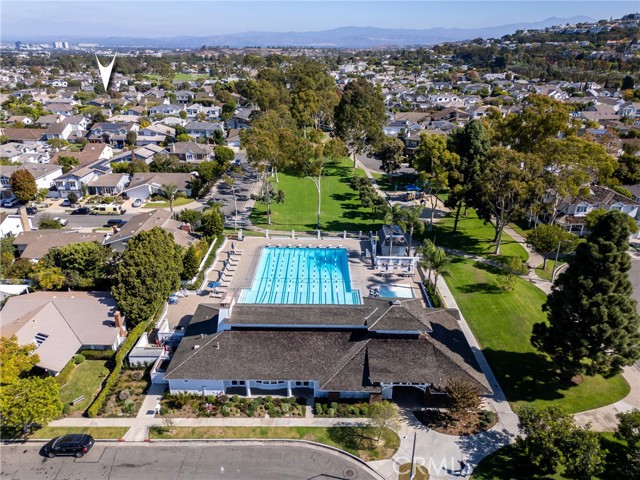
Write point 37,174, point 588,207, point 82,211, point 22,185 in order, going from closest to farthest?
1. point 588,207
2. point 22,185
3. point 82,211
4. point 37,174

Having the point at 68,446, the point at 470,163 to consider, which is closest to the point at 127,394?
Result: the point at 68,446

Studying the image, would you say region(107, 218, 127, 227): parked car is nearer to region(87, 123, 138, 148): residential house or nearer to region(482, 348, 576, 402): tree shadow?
region(87, 123, 138, 148): residential house

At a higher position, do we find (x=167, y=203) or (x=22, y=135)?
(x=22, y=135)

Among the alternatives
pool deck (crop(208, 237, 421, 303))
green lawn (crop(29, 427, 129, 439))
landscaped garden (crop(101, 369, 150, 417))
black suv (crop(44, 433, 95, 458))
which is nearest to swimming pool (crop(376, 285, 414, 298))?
pool deck (crop(208, 237, 421, 303))

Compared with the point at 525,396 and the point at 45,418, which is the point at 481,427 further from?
the point at 45,418

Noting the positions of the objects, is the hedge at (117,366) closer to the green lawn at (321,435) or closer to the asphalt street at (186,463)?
the asphalt street at (186,463)

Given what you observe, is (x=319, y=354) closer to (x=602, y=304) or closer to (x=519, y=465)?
(x=519, y=465)

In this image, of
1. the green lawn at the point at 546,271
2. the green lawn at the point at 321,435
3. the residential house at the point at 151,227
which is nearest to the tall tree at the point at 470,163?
the green lawn at the point at 546,271

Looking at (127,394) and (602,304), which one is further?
(127,394)
